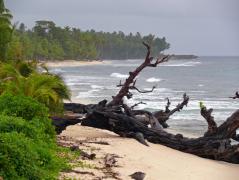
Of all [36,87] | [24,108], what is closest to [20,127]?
[24,108]

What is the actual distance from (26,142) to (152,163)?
438cm

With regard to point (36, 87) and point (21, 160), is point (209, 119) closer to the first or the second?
point (36, 87)

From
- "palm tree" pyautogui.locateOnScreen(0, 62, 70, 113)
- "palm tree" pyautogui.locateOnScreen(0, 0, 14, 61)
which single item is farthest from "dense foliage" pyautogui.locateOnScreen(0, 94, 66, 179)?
"palm tree" pyautogui.locateOnScreen(0, 0, 14, 61)

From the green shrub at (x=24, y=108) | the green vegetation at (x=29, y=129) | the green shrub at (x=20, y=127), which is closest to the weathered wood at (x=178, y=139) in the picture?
the green vegetation at (x=29, y=129)

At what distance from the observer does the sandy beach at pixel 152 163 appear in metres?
10.9

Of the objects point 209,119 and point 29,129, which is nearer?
point 29,129

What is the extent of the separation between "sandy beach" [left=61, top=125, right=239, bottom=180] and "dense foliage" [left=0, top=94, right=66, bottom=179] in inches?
22.3

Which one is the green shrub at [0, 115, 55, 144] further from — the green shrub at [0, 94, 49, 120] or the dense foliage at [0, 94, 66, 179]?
the green shrub at [0, 94, 49, 120]

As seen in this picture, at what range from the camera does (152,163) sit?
12.2m

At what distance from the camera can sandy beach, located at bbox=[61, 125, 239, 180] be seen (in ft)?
35.7

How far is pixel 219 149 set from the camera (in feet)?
46.0

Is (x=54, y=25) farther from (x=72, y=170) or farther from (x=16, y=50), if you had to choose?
(x=72, y=170)

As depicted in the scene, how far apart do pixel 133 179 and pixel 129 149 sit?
329 centimetres

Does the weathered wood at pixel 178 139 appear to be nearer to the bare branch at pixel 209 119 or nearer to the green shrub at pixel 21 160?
the bare branch at pixel 209 119
